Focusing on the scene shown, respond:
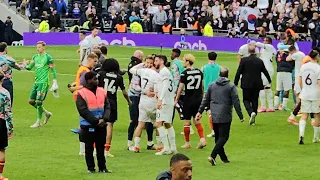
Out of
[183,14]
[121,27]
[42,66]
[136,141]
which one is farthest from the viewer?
[183,14]

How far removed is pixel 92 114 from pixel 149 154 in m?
3.46

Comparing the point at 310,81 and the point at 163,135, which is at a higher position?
the point at 310,81

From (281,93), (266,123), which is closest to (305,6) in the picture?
(281,93)

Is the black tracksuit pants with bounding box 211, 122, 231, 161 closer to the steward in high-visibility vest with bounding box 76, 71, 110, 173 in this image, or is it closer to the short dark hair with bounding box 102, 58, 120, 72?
the steward in high-visibility vest with bounding box 76, 71, 110, 173

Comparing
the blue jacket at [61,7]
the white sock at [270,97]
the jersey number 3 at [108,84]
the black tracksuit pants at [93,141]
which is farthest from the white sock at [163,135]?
the blue jacket at [61,7]

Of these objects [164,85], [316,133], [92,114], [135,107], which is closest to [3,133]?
[92,114]

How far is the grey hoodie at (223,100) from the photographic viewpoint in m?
18.2

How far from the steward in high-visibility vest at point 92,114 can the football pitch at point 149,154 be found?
660 mm

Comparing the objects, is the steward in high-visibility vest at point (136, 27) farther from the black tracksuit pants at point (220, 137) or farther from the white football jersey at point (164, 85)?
→ the black tracksuit pants at point (220, 137)

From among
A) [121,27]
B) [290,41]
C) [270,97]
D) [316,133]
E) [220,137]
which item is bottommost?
[121,27]

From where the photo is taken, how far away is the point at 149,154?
20.0m

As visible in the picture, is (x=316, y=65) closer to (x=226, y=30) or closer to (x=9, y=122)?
(x=9, y=122)

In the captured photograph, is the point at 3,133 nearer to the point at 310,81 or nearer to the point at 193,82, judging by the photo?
the point at 193,82

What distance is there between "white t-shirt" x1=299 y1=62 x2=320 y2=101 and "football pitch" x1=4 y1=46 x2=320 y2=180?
1.17m
